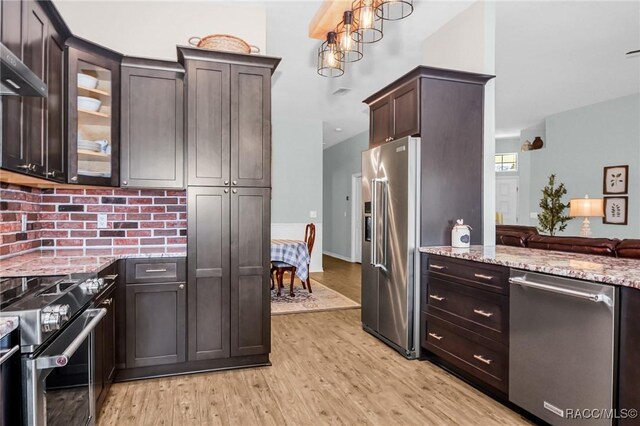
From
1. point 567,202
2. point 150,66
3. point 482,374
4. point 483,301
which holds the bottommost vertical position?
point 482,374

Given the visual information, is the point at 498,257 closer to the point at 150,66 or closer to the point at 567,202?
the point at 150,66

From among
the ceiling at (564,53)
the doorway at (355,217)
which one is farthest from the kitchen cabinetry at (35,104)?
the doorway at (355,217)

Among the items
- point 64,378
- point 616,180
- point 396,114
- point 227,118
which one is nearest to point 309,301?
point 396,114

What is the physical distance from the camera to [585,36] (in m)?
4.12

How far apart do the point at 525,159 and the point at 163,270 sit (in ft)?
26.6

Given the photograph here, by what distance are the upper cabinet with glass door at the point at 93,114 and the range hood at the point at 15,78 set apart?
1032 millimetres

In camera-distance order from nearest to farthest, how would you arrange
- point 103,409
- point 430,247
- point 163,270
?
1. point 103,409
2. point 163,270
3. point 430,247

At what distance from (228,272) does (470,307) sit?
69.3 inches

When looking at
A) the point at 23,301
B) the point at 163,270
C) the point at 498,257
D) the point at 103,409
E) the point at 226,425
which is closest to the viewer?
the point at 23,301

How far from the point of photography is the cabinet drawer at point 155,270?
9.29 feet

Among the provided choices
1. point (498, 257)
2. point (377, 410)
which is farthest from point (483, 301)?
point (377, 410)

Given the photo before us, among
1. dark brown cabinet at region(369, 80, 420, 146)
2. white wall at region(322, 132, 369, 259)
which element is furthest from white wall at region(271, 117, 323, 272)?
dark brown cabinet at region(369, 80, 420, 146)

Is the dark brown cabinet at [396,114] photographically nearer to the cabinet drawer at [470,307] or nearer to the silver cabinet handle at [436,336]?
the cabinet drawer at [470,307]

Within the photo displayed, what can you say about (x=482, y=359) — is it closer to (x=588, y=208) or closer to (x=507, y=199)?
(x=588, y=208)
